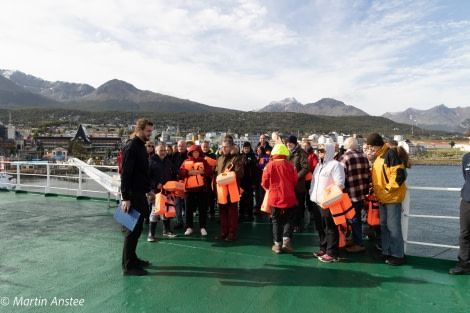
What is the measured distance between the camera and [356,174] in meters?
3.78

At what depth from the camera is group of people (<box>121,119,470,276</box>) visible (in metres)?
3.24

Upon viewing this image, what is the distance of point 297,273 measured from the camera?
10.7 ft

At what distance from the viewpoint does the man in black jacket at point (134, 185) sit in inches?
123

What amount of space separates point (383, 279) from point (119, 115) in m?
158

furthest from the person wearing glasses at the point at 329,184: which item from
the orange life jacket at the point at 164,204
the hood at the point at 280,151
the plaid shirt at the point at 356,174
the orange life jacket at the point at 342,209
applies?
the orange life jacket at the point at 164,204

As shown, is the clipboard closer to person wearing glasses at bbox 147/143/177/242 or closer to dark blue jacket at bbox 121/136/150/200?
dark blue jacket at bbox 121/136/150/200

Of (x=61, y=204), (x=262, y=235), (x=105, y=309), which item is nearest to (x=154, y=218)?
(x=262, y=235)

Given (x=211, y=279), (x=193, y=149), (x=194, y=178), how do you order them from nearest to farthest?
(x=211, y=279)
(x=194, y=178)
(x=193, y=149)

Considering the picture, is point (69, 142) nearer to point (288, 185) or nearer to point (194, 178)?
point (194, 178)

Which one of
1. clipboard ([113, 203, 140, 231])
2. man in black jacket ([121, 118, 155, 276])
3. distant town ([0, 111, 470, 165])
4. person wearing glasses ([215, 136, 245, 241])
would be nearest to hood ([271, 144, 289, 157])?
person wearing glasses ([215, 136, 245, 241])

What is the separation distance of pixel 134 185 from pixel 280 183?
5.85 ft

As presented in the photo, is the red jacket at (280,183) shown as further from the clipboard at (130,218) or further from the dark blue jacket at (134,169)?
the clipboard at (130,218)

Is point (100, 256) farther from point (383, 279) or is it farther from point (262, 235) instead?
point (383, 279)

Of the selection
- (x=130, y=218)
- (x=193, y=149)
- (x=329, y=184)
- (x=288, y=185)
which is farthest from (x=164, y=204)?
(x=329, y=184)
